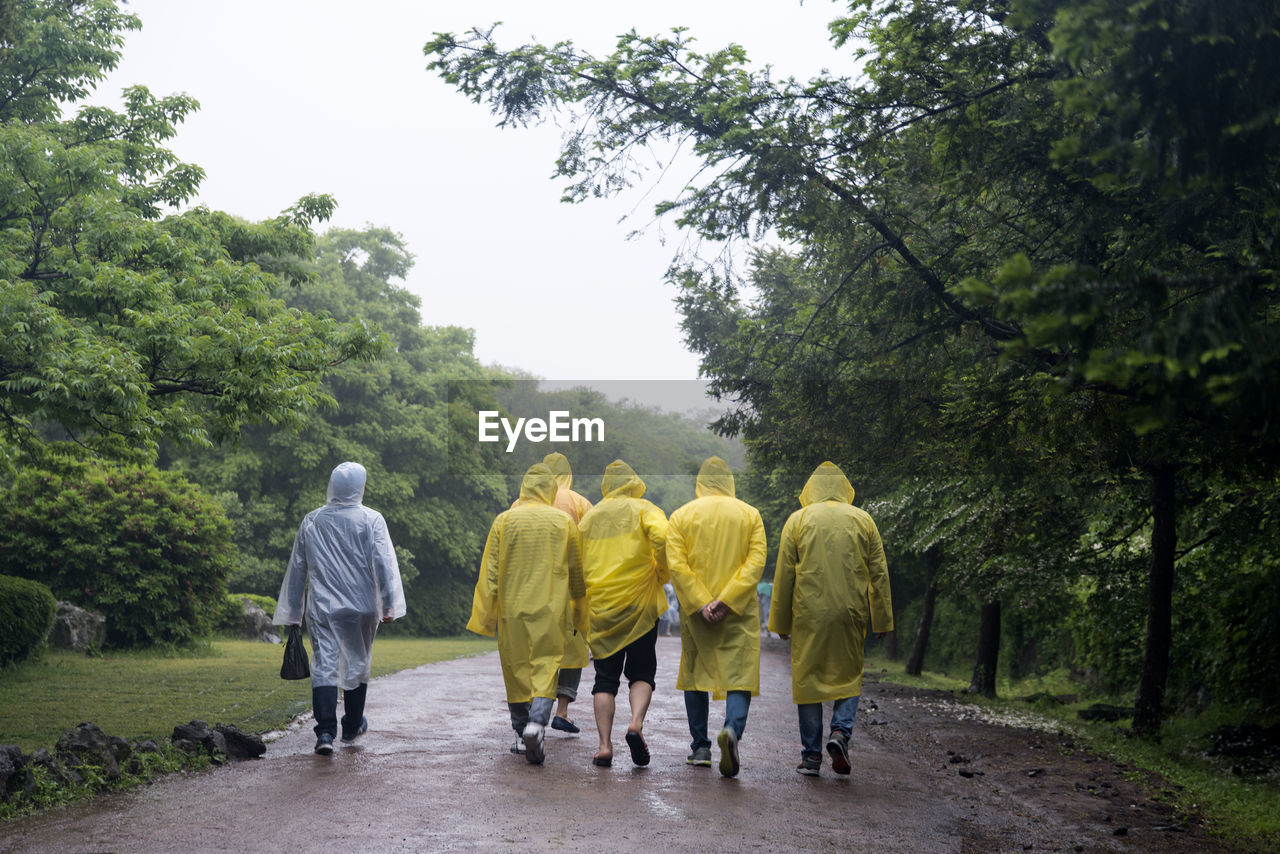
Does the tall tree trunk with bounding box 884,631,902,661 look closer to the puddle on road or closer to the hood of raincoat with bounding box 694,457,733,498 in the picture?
the puddle on road

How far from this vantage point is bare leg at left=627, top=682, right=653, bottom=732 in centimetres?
799

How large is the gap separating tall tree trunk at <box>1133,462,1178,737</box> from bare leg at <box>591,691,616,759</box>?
5.42 m

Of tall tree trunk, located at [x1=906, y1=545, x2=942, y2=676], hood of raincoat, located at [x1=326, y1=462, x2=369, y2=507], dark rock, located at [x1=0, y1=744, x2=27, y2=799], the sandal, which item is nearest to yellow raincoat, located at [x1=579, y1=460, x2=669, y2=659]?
the sandal

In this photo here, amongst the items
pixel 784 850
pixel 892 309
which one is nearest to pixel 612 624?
pixel 784 850

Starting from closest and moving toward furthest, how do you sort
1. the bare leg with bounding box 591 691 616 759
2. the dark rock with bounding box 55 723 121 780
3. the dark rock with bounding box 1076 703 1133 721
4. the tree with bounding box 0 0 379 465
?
the dark rock with bounding box 55 723 121 780
the bare leg with bounding box 591 691 616 759
the tree with bounding box 0 0 379 465
the dark rock with bounding box 1076 703 1133 721

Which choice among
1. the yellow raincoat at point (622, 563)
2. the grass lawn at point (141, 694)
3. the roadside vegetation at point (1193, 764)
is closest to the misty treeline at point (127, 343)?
the grass lawn at point (141, 694)

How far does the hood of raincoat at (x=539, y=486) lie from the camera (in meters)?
8.77

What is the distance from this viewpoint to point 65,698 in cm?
1142

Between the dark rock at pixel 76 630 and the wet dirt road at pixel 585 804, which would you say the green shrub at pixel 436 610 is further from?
the wet dirt road at pixel 585 804

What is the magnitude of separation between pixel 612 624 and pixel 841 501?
1.95 metres

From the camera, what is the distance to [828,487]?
28.8ft

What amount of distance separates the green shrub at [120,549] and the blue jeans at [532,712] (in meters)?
13.2

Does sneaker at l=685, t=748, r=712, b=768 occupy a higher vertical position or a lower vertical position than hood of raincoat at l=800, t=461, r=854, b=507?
lower

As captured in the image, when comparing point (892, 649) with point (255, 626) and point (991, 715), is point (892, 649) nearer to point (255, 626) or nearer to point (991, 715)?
point (991, 715)
